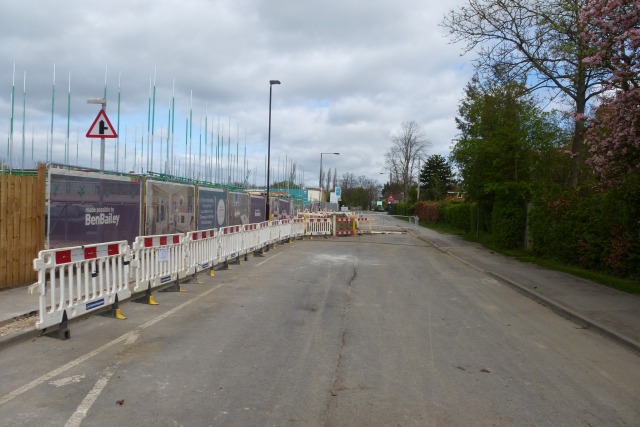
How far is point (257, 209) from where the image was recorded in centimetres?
2717

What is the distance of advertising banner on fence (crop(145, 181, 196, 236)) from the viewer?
1415 centimetres

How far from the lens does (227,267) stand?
14531 mm

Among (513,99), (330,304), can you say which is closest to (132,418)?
(330,304)

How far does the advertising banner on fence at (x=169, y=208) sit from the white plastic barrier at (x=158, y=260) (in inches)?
130

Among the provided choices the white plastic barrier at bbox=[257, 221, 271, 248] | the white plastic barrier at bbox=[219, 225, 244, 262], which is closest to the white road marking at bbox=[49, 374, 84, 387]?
the white plastic barrier at bbox=[219, 225, 244, 262]

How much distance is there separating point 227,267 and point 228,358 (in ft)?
28.4

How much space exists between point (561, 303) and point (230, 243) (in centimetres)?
888

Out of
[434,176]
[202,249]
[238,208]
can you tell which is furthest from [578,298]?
[434,176]

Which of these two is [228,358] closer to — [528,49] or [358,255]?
[358,255]

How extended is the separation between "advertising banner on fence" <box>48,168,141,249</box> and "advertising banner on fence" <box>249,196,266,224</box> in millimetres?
12789

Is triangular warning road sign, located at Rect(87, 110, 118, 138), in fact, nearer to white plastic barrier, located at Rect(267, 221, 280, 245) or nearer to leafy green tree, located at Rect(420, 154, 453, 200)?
white plastic barrier, located at Rect(267, 221, 280, 245)

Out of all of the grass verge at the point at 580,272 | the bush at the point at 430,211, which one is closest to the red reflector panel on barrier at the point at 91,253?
the grass verge at the point at 580,272

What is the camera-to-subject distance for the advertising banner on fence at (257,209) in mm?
26031

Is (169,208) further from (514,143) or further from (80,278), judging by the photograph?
(514,143)
